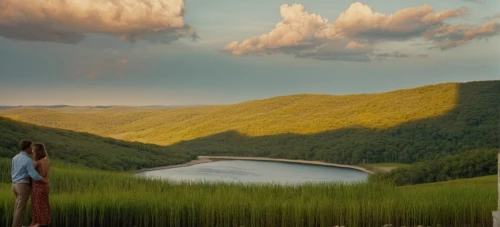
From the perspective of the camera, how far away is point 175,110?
12612 centimetres

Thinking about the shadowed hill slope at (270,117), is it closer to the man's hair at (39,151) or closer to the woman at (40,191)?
the woman at (40,191)

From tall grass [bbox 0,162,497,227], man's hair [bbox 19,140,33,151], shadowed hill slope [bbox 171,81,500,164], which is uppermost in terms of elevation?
man's hair [bbox 19,140,33,151]

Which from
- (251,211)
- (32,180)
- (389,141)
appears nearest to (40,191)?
(32,180)

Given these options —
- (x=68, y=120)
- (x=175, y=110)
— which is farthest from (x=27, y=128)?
(x=175, y=110)

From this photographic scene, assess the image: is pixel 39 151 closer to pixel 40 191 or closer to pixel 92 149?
pixel 40 191

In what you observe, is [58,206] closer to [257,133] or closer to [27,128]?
[27,128]

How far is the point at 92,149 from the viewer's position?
65.7m

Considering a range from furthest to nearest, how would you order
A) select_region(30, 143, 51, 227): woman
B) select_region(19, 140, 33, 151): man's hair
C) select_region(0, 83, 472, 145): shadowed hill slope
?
select_region(0, 83, 472, 145): shadowed hill slope, select_region(30, 143, 51, 227): woman, select_region(19, 140, 33, 151): man's hair

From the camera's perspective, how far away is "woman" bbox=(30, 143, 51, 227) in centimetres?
1248

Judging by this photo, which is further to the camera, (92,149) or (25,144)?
(92,149)

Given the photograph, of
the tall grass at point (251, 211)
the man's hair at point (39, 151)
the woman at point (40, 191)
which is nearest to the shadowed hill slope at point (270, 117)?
the tall grass at point (251, 211)

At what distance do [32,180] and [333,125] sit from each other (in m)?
90.6

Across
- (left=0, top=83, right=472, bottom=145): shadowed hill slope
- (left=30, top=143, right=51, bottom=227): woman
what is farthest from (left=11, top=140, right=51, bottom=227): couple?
(left=0, top=83, right=472, bottom=145): shadowed hill slope

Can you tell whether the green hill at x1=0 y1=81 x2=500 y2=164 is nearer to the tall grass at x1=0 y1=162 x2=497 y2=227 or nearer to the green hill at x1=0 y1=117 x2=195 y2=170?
the green hill at x1=0 y1=117 x2=195 y2=170
